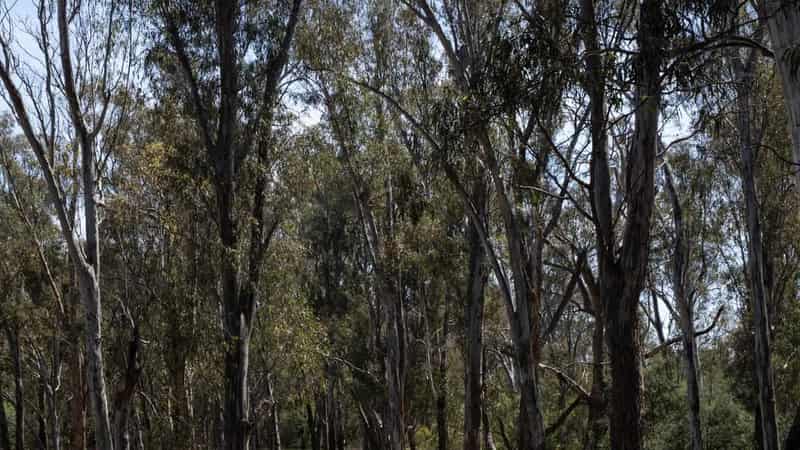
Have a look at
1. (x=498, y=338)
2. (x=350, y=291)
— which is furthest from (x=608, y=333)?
(x=350, y=291)

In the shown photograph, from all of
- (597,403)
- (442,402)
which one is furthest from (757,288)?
(442,402)

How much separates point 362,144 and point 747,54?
740 centimetres

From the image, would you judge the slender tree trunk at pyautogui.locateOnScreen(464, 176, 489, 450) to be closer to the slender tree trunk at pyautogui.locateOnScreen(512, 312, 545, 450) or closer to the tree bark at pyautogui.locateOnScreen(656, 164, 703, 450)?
the tree bark at pyautogui.locateOnScreen(656, 164, 703, 450)

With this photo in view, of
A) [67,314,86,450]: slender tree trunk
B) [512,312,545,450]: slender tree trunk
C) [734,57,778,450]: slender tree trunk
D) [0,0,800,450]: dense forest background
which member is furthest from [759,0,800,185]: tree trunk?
[67,314,86,450]: slender tree trunk

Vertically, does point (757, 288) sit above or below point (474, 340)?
above

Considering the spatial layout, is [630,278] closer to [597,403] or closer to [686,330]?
[686,330]

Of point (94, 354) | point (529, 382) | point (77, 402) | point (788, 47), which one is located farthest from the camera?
point (77, 402)

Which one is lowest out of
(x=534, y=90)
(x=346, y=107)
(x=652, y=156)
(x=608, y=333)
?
(x=608, y=333)

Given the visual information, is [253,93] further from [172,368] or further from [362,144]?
[172,368]

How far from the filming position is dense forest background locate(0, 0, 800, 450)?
341 inches

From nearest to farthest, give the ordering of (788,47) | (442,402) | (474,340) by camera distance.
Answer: (788,47) < (474,340) < (442,402)

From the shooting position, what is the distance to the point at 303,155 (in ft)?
50.8

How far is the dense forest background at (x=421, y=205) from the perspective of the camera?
8.66 meters

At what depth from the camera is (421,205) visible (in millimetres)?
17859
